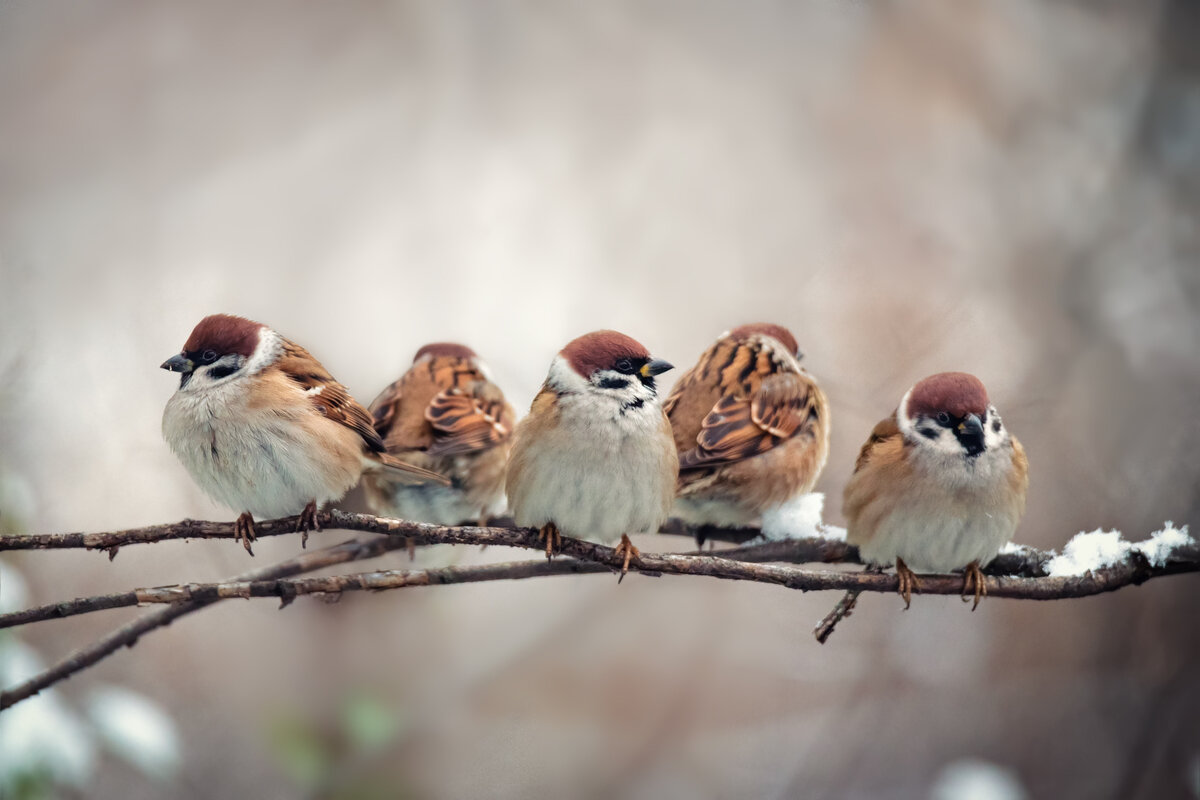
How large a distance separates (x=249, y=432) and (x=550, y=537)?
1.97ft

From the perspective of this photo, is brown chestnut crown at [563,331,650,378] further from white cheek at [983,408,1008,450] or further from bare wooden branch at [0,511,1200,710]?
white cheek at [983,408,1008,450]

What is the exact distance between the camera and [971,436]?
1.88 metres

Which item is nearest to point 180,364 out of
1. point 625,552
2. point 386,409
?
point 386,409

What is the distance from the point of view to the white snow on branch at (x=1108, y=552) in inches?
76.7

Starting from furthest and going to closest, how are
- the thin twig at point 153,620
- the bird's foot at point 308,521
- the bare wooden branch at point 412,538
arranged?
the thin twig at point 153,620, the bird's foot at point 308,521, the bare wooden branch at point 412,538

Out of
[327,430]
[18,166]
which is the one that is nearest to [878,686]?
[327,430]

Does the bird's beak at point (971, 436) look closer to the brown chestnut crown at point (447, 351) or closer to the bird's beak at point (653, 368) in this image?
the bird's beak at point (653, 368)

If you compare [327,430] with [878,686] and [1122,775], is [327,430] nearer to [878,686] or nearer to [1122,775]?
[878,686]

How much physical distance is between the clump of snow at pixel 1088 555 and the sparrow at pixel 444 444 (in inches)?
46.0

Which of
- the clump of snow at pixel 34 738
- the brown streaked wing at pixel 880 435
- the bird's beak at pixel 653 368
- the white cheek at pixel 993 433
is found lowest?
the clump of snow at pixel 34 738

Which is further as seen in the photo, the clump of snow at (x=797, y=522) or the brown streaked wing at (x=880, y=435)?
the clump of snow at (x=797, y=522)

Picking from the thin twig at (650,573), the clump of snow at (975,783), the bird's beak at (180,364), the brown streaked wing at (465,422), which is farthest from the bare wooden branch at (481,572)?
the clump of snow at (975,783)

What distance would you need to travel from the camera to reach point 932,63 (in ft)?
11.7

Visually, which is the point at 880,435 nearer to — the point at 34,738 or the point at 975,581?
the point at 975,581
